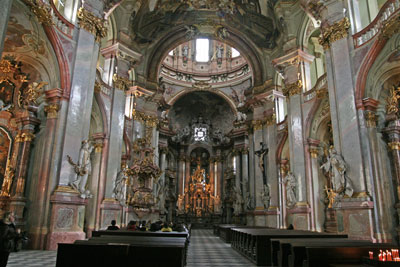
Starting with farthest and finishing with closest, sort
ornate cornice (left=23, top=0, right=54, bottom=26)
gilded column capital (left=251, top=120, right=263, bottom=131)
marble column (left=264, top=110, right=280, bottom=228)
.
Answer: gilded column capital (left=251, top=120, right=263, bottom=131), marble column (left=264, top=110, right=280, bottom=228), ornate cornice (left=23, top=0, right=54, bottom=26)

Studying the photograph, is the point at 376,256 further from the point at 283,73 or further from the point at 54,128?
the point at 283,73

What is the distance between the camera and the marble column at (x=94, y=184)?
12828 mm

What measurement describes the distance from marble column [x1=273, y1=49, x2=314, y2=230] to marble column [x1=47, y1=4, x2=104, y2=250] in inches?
353

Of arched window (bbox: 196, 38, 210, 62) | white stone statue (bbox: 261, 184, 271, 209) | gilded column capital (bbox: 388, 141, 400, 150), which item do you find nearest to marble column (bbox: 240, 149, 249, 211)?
white stone statue (bbox: 261, 184, 271, 209)

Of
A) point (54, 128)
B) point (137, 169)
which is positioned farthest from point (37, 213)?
point (137, 169)

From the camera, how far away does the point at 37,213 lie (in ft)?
28.8

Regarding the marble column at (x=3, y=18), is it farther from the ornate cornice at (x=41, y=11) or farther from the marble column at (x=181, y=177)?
the marble column at (x=181, y=177)

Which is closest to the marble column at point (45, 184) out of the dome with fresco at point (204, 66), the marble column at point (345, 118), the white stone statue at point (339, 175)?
the white stone statue at point (339, 175)

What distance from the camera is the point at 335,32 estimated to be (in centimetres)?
1116

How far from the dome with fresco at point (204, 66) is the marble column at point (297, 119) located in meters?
12.5

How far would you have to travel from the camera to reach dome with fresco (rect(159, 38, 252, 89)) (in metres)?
29.1

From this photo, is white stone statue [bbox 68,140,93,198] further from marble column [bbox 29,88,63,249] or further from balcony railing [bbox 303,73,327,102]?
balcony railing [bbox 303,73,327,102]

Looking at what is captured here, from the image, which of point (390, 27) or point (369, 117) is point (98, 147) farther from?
point (390, 27)

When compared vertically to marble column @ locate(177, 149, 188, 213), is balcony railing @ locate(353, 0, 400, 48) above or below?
above
